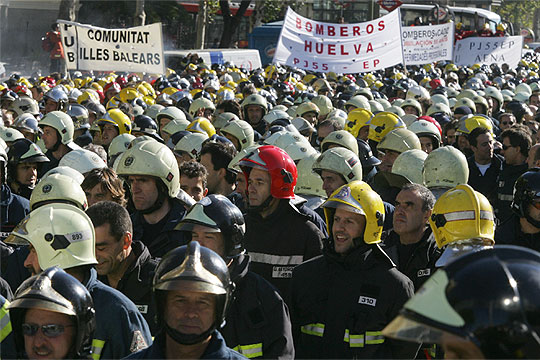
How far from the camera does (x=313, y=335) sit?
5.61m

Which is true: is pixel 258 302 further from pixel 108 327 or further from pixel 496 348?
pixel 496 348

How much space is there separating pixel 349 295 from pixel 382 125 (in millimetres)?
7981

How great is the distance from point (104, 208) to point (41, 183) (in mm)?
1909

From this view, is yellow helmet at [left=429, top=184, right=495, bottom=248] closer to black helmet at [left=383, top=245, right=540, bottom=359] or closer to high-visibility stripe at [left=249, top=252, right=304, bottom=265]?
high-visibility stripe at [left=249, top=252, right=304, bottom=265]

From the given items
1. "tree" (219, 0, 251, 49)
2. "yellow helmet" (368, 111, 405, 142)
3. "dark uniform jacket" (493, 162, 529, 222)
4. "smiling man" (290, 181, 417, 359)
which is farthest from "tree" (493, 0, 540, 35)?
"smiling man" (290, 181, 417, 359)

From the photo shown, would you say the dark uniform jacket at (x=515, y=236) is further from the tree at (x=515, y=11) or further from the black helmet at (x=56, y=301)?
the tree at (x=515, y=11)

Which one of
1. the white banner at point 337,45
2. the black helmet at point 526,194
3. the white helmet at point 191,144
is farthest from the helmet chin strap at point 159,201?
the white banner at point 337,45

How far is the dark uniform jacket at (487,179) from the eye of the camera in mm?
10898

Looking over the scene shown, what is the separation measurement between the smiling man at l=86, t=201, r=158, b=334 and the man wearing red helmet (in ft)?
3.59

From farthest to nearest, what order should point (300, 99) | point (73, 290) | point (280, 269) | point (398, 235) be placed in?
point (300, 99) → point (398, 235) → point (280, 269) → point (73, 290)

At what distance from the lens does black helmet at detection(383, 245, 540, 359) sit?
2369 mm

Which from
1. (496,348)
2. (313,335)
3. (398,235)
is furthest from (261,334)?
(496,348)

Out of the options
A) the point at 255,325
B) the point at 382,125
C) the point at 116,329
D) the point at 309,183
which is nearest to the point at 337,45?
the point at 382,125

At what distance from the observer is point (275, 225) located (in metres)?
6.63
